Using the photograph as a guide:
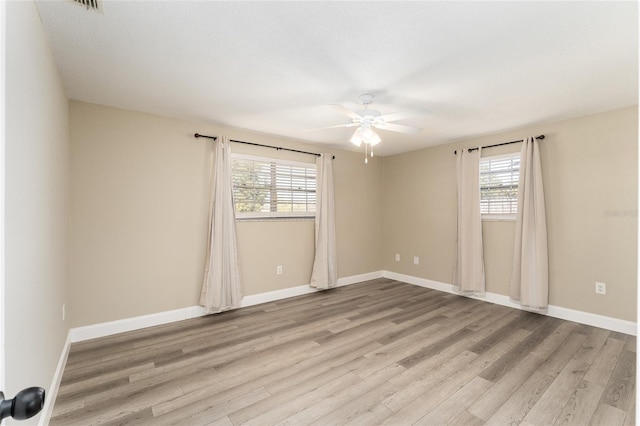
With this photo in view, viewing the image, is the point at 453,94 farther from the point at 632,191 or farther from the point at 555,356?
the point at 555,356

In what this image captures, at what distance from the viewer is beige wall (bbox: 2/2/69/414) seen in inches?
47.7

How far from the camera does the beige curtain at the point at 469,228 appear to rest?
4266 millimetres

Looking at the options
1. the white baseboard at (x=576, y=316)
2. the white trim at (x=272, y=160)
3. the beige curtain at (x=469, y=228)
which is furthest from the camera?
the beige curtain at (x=469, y=228)

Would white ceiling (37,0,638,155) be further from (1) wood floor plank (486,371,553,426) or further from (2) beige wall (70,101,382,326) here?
(1) wood floor plank (486,371,553,426)

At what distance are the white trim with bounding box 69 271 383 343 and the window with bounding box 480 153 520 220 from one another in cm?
288

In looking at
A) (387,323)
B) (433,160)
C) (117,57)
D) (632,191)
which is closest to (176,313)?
(387,323)

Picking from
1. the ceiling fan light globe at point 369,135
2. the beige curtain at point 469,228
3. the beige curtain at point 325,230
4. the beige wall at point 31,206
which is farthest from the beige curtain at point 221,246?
the beige curtain at point 469,228

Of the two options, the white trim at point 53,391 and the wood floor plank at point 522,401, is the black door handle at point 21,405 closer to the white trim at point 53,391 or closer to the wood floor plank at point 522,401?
the white trim at point 53,391

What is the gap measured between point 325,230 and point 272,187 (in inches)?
41.8

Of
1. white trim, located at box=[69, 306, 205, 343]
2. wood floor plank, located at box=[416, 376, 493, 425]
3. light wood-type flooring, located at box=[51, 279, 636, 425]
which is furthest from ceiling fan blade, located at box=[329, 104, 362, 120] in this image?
white trim, located at box=[69, 306, 205, 343]

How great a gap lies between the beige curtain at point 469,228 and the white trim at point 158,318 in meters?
2.27

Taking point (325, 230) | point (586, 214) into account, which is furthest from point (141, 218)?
point (586, 214)

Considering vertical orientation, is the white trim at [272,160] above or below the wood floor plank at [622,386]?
above

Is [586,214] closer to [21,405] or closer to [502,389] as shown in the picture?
[502,389]
